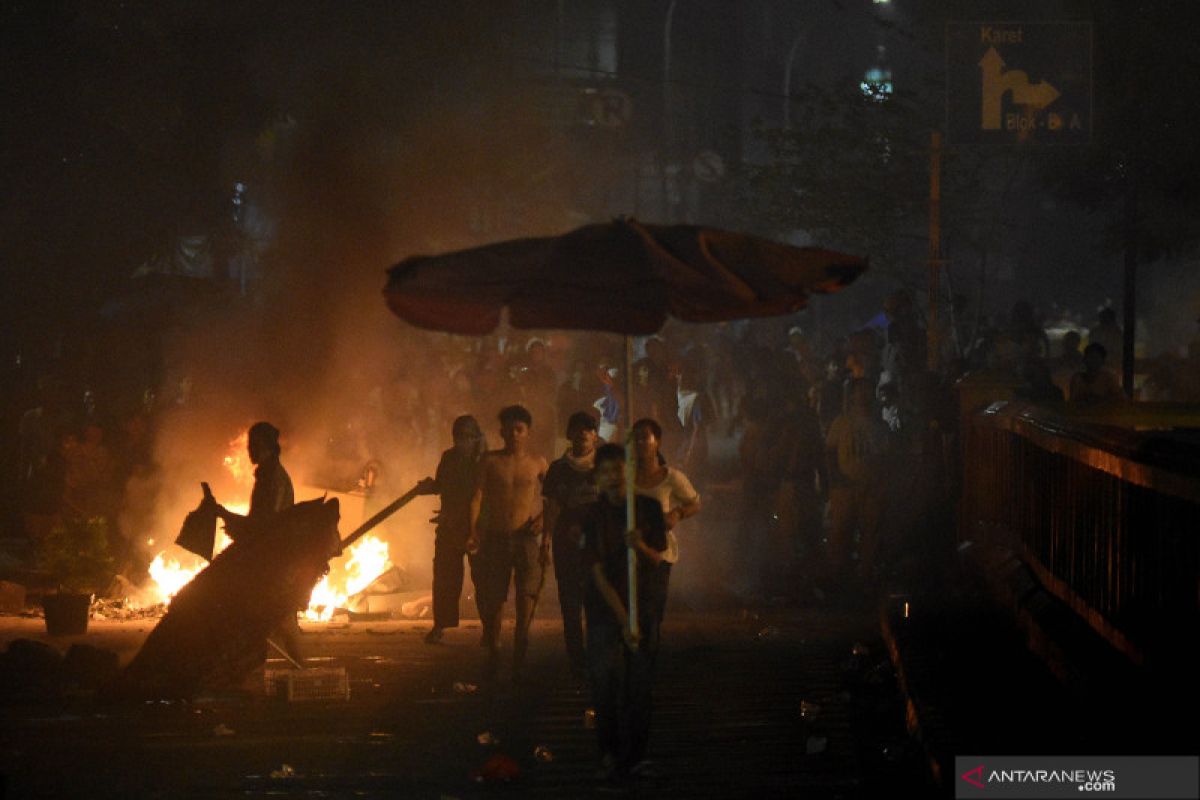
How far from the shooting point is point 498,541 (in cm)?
1145

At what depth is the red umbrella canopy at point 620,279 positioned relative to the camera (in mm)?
8047

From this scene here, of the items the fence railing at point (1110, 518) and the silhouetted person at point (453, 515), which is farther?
the silhouetted person at point (453, 515)

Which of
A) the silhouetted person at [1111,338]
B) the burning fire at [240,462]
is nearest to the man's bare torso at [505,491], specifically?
the burning fire at [240,462]

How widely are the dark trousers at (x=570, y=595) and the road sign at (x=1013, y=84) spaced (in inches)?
349

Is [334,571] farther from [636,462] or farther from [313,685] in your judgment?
[636,462]

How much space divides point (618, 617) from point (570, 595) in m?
2.93

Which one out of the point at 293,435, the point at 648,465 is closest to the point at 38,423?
the point at 293,435

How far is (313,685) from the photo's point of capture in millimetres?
10438

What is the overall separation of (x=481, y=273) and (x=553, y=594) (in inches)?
337

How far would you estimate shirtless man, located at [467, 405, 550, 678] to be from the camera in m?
11.4

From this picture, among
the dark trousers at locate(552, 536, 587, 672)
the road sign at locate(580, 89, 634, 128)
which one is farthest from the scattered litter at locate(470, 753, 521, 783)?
the road sign at locate(580, 89, 634, 128)

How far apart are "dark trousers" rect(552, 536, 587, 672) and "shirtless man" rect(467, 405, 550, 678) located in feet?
0.98

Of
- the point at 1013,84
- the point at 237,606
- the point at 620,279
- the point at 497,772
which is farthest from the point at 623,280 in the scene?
the point at 1013,84

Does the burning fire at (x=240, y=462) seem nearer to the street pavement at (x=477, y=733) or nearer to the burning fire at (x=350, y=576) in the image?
the burning fire at (x=350, y=576)
